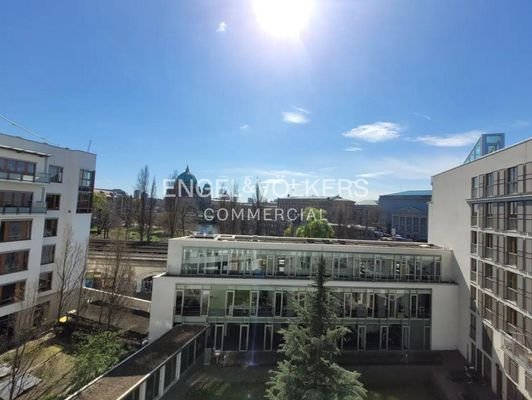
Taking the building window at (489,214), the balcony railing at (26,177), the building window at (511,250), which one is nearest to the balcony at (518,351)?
the building window at (511,250)

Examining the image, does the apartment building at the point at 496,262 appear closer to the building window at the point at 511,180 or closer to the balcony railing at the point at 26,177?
the building window at the point at 511,180

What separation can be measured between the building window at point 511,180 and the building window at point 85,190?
85.3 feet

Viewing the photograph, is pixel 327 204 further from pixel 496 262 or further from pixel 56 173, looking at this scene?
pixel 56 173

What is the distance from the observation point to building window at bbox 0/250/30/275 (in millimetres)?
16938

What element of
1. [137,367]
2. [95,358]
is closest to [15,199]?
[95,358]

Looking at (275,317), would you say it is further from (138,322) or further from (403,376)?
(138,322)

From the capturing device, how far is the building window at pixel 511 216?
1424 centimetres

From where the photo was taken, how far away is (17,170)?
17734 mm

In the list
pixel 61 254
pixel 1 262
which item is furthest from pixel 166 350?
pixel 61 254

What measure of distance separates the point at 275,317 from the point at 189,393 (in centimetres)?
639

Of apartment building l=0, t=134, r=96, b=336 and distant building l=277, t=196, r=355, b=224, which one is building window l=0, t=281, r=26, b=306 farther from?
distant building l=277, t=196, r=355, b=224

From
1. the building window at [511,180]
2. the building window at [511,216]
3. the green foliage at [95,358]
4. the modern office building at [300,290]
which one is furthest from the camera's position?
the modern office building at [300,290]

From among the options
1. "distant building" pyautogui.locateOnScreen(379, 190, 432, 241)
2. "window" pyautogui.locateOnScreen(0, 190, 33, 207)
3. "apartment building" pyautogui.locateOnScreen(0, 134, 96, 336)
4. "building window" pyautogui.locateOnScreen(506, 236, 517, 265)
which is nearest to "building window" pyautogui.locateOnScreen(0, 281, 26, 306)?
"apartment building" pyautogui.locateOnScreen(0, 134, 96, 336)

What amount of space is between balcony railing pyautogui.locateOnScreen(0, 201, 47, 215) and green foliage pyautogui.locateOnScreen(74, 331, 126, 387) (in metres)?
8.63
